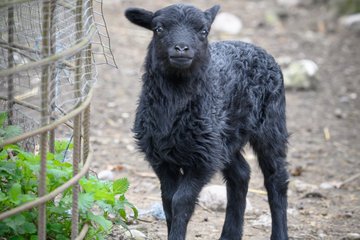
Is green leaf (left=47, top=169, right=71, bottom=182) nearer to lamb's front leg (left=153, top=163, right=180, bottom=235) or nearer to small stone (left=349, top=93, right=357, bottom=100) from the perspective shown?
lamb's front leg (left=153, top=163, right=180, bottom=235)

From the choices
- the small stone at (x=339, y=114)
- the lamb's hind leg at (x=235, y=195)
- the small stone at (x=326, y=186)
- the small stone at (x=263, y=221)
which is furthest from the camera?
the small stone at (x=339, y=114)

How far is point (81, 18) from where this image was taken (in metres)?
A: 4.77

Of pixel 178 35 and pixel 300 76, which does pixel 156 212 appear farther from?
pixel 300 76

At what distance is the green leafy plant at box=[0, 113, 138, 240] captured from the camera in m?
4.54

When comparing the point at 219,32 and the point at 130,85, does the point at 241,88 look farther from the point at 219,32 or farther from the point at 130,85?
the point at 219,32

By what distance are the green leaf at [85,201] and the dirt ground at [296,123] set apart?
1170 mm

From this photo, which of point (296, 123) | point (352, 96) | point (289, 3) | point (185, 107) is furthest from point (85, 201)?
point (289, 3)

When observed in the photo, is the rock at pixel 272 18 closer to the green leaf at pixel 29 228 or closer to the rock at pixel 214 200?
the rock at pixel 214 200

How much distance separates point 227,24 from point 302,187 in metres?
6.59

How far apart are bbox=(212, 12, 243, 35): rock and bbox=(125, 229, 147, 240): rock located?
816 cm

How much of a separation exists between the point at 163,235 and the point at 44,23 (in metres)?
2.65

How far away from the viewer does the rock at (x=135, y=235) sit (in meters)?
5.80

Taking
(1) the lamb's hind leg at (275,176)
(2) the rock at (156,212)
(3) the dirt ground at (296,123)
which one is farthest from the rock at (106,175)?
(1) the lamb's hind leg at (275,176)

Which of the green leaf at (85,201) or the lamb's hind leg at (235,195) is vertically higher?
the green leaf at (85,201)
